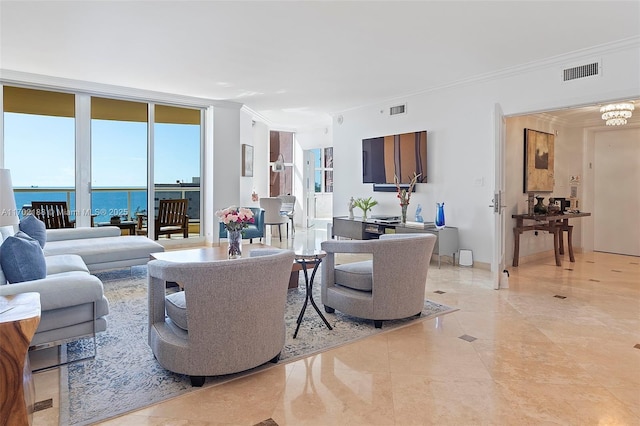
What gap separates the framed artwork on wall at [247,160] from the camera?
808cm

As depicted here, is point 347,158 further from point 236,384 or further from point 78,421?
point 78,421

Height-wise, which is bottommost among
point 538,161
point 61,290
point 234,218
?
point 61,290

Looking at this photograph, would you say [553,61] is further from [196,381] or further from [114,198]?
[114,198]

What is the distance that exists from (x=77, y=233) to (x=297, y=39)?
12.2 ft

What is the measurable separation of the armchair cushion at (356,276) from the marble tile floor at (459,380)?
0.44 meters

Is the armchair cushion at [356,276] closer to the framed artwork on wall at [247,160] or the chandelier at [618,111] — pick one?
the chandelier at [618,111]

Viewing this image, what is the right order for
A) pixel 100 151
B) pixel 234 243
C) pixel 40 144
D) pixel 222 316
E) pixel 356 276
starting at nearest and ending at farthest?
1. pixel 222 316
2. pixel 356 276
3. pixel 234 243
4. pixel 40 144
5. pixel 100 151

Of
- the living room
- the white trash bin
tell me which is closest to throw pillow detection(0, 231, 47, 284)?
the living room

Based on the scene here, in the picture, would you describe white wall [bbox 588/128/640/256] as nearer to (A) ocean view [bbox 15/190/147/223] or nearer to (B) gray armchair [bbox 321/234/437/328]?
(B) gray armchair [bbox 321/234/437/328]

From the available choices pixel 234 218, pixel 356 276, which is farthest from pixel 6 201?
pixel 356 276

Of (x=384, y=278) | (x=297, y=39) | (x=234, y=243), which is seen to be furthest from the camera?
(x=297, y=39)

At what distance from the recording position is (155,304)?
2.55 metres

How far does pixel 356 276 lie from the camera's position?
3.37 m

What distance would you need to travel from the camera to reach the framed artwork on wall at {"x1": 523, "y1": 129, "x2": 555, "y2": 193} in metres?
6.09
